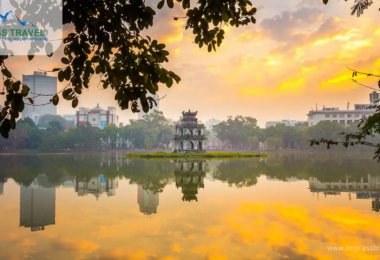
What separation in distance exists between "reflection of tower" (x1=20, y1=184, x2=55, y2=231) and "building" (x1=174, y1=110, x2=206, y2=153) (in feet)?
117

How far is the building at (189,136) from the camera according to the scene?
167ft

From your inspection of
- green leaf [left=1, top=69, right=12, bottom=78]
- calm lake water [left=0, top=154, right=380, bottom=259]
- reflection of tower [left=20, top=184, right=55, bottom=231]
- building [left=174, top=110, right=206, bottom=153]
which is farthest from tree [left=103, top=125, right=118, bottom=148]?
green leaf [left=1, top=69, right=12, bottom=78]

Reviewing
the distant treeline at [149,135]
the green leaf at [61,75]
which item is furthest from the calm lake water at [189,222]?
the distant treeline at [149,135]

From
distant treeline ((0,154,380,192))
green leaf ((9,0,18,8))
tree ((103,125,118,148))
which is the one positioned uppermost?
tree ((103,125,118,148))

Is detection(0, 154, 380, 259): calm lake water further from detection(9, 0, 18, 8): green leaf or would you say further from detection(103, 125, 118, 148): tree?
detection(103, 125, 118, 148): tree

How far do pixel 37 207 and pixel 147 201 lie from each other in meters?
4.28

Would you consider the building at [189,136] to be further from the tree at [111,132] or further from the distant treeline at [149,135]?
the tree at [111,132]

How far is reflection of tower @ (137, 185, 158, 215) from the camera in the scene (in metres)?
10.8

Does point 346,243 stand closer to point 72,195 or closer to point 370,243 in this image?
→ point 370,243

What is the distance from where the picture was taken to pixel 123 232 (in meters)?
8.23

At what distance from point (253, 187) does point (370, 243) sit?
909cm

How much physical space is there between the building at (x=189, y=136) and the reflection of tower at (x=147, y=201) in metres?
35.7

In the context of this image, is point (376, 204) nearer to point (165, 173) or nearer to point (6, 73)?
point (6, 73)

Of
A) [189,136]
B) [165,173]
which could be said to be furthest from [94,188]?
[189,136]
